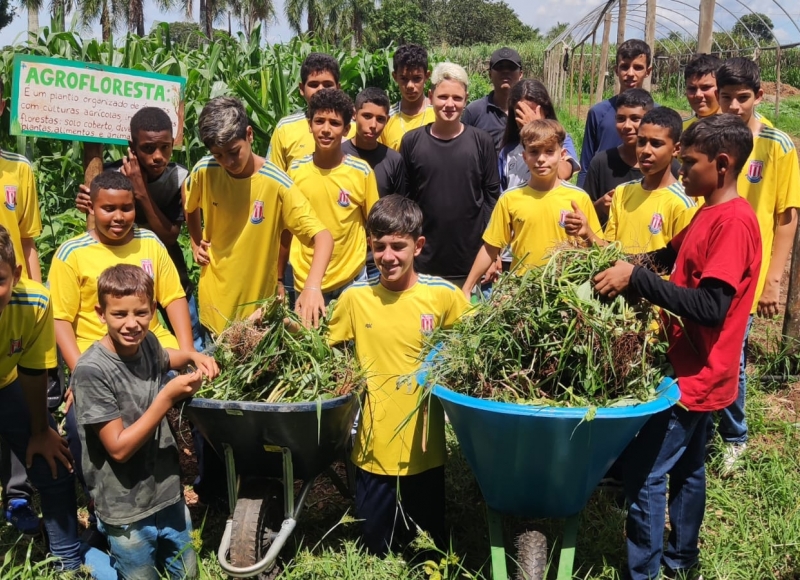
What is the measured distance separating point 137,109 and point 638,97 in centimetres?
274

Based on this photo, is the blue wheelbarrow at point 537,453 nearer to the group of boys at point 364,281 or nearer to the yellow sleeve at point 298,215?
the group of boys at point 364,281

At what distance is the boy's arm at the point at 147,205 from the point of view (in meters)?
3.65

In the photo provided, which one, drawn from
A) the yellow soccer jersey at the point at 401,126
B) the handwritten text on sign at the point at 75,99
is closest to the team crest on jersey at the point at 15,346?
the handwritten text on sign at the point at 75,99

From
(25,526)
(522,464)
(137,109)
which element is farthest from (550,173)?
(25,526)

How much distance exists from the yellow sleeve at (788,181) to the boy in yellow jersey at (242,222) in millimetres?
2375

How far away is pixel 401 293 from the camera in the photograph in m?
3.04

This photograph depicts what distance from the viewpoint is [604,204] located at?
402cm

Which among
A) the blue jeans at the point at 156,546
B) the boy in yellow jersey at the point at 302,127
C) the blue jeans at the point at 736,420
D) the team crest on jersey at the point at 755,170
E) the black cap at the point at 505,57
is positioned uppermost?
the black cap at the point at 505,57

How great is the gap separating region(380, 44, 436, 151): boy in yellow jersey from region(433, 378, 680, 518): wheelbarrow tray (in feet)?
9.36

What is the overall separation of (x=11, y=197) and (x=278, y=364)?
5.74 feet

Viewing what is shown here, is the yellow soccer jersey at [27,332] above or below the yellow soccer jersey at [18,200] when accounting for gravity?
below

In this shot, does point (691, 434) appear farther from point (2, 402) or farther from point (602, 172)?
point (2, 402)

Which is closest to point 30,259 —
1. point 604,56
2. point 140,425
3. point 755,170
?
point 140,425

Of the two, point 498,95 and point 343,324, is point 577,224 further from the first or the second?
point 498,95
